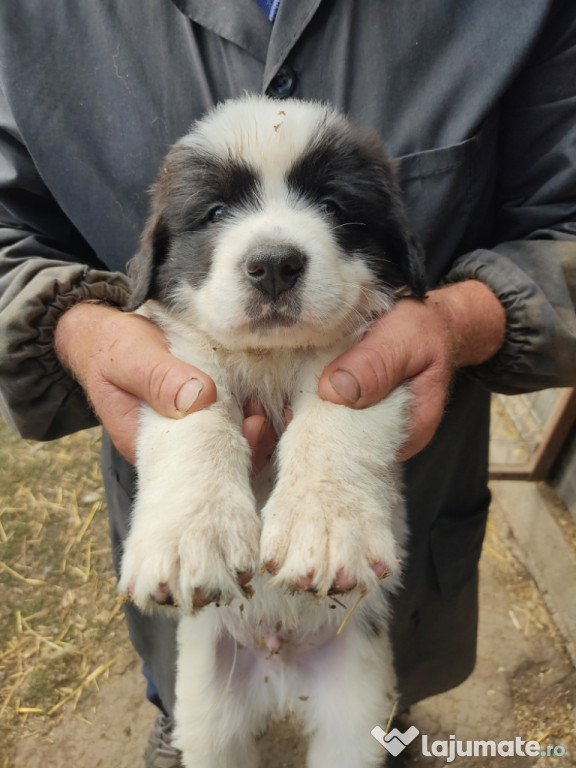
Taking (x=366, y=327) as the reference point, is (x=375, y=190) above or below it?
above

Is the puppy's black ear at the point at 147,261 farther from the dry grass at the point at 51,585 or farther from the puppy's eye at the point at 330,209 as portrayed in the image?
the dry grass at the point at 51,585

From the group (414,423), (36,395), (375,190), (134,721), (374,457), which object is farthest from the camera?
(134,721)

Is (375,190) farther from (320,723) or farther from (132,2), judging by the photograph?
(320,723)

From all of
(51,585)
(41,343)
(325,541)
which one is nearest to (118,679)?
(51,585)

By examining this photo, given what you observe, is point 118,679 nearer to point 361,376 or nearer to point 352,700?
point 352,700

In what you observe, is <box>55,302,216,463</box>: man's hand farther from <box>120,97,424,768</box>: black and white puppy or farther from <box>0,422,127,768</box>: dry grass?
Answer: <box>0,422,127,768</box>: dry grass

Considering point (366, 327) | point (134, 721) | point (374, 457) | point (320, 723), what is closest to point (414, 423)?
point (374, 457)
